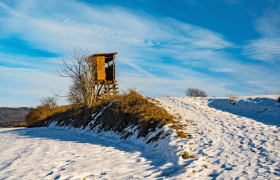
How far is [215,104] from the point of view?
48.6 feet

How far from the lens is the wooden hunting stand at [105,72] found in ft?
61.2

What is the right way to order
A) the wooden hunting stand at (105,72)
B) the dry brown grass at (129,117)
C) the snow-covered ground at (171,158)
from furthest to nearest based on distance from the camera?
the wooden hunting stand at (105,72)
the dry brown grass at (129,117)
the snow-covered ground at (171,158)

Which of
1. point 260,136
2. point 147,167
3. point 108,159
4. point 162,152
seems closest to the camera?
point 147,167

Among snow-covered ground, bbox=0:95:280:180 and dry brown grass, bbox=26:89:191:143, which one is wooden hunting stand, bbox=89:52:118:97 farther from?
snow-covered ground, bbox=0:95:280:180

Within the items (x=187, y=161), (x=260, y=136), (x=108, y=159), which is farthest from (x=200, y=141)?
(x=108, y=159)

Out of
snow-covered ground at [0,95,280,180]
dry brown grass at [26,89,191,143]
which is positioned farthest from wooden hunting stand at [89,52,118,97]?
snow-covered ground at [0,95,280,180]

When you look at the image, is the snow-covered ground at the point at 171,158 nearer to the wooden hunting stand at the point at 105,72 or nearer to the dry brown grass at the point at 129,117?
the dry brown grass at the point at 129,117

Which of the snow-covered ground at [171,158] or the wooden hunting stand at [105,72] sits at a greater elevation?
the wooden hunting stand at [105,72]

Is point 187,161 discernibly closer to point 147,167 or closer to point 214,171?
point 214,171

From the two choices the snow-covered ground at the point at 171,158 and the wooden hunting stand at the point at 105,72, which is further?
the wooden hunting stand at the point at 105,72

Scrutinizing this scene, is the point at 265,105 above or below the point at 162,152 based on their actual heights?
above

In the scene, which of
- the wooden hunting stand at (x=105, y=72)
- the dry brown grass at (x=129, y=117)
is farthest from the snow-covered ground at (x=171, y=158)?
the wooden hunting stand at (x=105, y=72)

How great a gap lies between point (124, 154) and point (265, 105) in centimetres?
1156

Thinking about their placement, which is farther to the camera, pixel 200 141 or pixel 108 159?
pixel 200 141
